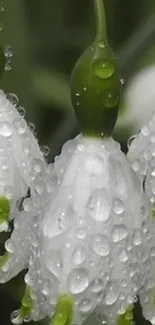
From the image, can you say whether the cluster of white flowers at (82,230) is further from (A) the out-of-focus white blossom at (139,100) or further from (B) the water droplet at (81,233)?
(A) the out-of-focus white blossom at (139,100)

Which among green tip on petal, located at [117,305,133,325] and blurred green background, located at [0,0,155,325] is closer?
green tip on petal, located at [117,305,133,325]

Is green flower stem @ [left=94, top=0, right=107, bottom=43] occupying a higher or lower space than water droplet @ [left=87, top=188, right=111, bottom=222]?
higher

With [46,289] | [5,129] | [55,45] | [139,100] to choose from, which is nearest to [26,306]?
[46,289]

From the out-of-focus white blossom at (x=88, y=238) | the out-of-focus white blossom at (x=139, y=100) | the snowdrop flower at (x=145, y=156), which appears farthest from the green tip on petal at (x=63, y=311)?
the out-of-focus white blossom at (x=139, y=100)

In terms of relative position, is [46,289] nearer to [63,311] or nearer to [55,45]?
[63,311]

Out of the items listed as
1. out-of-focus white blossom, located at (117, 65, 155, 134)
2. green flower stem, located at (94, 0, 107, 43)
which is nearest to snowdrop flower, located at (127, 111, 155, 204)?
green flower stem, located at (94, 0, 107, 43)

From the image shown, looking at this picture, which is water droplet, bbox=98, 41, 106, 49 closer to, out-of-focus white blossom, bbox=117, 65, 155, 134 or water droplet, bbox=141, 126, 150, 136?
water droplet, bbox=141, 126, 150, 136
